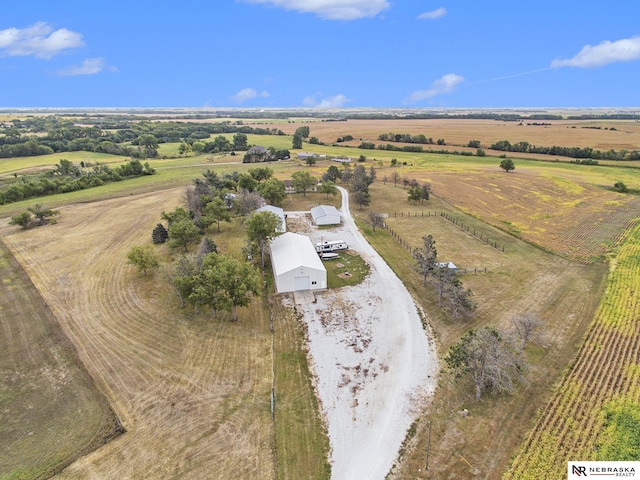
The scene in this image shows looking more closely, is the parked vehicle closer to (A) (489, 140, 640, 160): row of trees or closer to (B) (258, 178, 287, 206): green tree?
(B) (258, 178, 287, 206): green tree

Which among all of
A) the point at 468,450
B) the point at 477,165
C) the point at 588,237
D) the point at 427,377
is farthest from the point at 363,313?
the point at 477,165

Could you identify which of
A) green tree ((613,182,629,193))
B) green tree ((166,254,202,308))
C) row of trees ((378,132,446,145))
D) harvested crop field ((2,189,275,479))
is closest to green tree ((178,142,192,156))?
row of trees ((378,132,446,145))

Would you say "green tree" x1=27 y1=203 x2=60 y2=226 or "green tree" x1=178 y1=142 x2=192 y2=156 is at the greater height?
"green tree" x1=178 y1=142 x2=192 y2=156

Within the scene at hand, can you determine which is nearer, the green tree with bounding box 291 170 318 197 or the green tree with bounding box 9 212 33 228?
the green tree with bounding box 9 212 33 228

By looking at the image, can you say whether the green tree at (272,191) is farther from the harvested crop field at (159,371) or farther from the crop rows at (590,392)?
the crop rows at (590,392)

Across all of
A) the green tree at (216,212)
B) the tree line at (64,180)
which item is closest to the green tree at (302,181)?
the green tree at (216,212)

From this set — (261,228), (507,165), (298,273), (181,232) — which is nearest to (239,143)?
(507,165)
